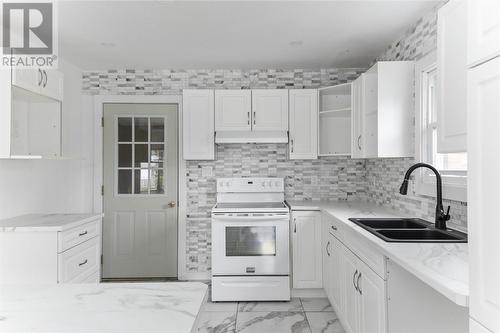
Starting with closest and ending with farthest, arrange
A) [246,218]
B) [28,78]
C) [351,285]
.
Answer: [351,285] < [28,78] < [246,218]

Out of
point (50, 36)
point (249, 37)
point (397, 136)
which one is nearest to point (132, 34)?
point (50, 36)

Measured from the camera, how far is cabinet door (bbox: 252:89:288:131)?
3428 mm

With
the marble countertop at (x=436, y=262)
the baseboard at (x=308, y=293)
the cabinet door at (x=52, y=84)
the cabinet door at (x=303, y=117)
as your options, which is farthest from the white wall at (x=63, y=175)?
the marble countertop at (x=436, y=262)

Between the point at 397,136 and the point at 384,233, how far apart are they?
34.5 inches

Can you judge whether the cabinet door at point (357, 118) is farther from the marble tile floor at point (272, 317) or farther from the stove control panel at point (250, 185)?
the marble tile floor at point (272, 317)

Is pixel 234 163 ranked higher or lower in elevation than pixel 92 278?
higher

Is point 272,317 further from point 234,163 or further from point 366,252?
point 234,163

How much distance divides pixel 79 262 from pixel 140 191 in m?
1.27

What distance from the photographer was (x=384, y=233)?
203cm

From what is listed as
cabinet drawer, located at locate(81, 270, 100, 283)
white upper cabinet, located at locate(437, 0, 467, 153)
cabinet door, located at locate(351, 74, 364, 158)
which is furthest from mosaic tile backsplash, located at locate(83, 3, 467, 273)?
white upper cabinet, located at locate(437, 0, 467, 153)

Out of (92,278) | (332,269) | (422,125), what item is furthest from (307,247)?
(92,278)

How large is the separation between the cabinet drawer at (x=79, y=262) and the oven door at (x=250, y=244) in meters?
1.05

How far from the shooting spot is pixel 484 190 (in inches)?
35.2

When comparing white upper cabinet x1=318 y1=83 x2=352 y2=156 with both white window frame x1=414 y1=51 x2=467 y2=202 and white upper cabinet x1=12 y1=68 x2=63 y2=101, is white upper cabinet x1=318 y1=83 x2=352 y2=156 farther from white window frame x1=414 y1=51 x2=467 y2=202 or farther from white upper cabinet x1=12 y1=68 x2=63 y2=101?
white upper cabinet x1=12 y1=68 x2=63 y2=101
